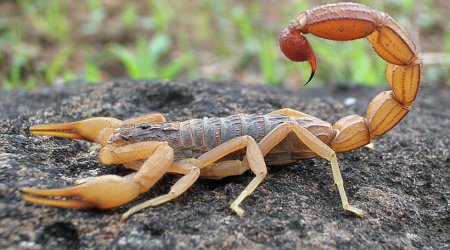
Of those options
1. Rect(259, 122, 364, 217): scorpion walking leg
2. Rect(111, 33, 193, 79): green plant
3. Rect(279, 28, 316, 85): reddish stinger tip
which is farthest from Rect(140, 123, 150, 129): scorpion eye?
Rect(111, 33, 193, 79): green plant

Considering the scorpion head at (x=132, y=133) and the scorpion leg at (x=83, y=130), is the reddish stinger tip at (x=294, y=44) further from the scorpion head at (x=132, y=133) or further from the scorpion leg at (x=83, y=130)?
the scorpion leg at (x=83, y=130)

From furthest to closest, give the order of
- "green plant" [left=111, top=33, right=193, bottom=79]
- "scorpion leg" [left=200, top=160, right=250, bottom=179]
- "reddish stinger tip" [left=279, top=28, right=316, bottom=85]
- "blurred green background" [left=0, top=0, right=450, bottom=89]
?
"blurred green background" [left=0, top=0, right=450, bottom=89]
"green plant" [left=111, top=33, right=193, bottom=79]
"scorpion leg" [left=200, top=160, right=250, bottom=179]
"reddish stinger tip" [left=279, top=28, right=316, bottom=85]

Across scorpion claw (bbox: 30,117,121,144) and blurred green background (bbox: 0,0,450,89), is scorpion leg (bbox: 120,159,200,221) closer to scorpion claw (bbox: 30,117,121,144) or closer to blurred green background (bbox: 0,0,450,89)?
scorpion claw (bbox: 30,117,121,144)

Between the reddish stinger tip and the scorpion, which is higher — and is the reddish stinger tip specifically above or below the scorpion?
above

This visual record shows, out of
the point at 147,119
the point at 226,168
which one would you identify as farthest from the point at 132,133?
the point at 226,168

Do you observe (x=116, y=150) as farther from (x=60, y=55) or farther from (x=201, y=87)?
(x=60, y=55)

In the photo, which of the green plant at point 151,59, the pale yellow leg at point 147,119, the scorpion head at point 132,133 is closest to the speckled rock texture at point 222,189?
the scorpion head at point 132,133

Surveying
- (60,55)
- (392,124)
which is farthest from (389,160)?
(60,55)
